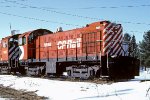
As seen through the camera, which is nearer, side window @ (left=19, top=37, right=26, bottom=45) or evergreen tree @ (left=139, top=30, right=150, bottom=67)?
side window @ (left=19, top=37, right=26, bottom=45)

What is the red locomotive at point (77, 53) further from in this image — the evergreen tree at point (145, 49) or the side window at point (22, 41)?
the evergreen tree at point (145, 49)

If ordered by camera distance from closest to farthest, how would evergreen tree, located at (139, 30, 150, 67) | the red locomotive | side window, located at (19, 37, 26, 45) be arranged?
the red locomotive < side window, located at (19, 37, 26, 45) < evergreen tree, located at (139, 30, 150, 67)

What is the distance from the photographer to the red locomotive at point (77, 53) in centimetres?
1404

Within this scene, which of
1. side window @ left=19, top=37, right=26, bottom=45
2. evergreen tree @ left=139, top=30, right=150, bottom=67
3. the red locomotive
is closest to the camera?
the red locomotive

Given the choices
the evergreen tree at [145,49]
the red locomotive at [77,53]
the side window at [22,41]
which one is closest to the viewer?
the red locomotive at [77,53]

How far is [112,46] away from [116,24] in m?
1.37

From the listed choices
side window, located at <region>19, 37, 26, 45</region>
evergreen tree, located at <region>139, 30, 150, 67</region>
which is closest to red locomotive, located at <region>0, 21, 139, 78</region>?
side window, located at <region>19, 37, 26, 45</region>

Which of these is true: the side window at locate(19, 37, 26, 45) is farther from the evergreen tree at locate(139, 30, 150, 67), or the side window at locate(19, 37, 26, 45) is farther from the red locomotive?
the evergreen tree at locate(139, 30, 150, 67)

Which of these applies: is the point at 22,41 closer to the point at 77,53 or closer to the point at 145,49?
the point at 77,53

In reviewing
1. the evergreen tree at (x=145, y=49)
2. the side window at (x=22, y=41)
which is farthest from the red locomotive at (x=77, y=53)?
the evergreen tree at (x=145, y=49)

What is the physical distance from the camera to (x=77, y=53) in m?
Result: 16.1

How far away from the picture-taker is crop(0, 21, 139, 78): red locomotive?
14.0 metres

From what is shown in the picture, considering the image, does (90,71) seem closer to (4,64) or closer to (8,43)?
(8,43)

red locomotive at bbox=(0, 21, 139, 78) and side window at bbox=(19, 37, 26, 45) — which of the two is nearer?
red locomotive at bbox=(0, 21, 139, 78)
